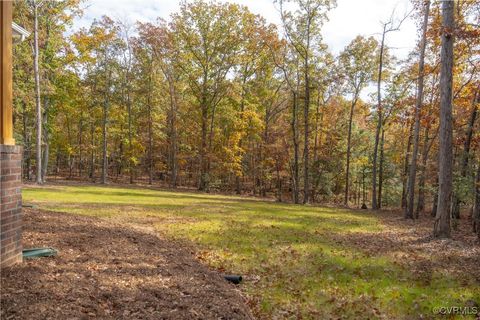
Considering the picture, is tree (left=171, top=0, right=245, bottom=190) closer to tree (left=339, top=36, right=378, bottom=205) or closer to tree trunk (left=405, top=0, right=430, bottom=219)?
tree (left=339, top=36, right=378, bottom=205)

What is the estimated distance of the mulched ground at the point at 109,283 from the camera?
3.85m

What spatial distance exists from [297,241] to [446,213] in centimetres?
517

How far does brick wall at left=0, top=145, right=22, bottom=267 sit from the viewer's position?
4395 mm

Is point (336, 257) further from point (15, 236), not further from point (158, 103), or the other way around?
point (158, 103)

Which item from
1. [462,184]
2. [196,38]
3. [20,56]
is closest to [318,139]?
[196,38]

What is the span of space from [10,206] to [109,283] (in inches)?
69.6

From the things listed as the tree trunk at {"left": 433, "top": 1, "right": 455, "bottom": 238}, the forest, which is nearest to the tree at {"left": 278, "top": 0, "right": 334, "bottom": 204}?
the forest

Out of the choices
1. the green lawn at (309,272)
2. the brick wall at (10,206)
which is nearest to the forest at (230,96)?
the green lawn at (309,272)

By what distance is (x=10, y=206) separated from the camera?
4570 mm

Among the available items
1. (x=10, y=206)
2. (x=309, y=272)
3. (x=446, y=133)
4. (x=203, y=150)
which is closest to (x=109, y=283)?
(x=10, y=206)

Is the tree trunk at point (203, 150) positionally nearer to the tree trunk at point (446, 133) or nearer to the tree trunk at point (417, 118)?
the tree trunk at point (417, 118)

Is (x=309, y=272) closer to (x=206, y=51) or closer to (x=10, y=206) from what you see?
(x=10, y=206)

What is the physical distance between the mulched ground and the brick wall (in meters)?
0.23

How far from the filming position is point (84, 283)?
4496mm
